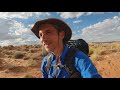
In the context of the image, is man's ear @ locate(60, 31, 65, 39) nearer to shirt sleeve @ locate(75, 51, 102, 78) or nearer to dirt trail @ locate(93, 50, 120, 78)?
shirt sleeve @ locate(75, 51, 102, 78)

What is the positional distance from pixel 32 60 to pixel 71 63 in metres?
1.72

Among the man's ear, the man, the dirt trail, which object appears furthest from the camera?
the dirt trail

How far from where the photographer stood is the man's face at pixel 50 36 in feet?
19.4

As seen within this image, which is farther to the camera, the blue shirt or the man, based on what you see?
the man

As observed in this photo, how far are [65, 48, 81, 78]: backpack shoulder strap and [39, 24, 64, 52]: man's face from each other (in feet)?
1.94

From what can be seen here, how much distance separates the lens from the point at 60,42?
234 inches

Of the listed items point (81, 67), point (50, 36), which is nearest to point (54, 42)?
point (50, 36)

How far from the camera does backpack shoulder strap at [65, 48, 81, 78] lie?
526cm

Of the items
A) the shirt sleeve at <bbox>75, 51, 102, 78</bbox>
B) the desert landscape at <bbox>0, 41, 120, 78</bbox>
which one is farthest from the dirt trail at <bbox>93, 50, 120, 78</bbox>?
the shirt sleeve at <bbox>75, 51, 102, 78</bbox>

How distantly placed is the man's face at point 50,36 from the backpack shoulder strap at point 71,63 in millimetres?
590

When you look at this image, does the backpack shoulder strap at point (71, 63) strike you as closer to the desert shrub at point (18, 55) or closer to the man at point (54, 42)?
the man at point (54, 42)
